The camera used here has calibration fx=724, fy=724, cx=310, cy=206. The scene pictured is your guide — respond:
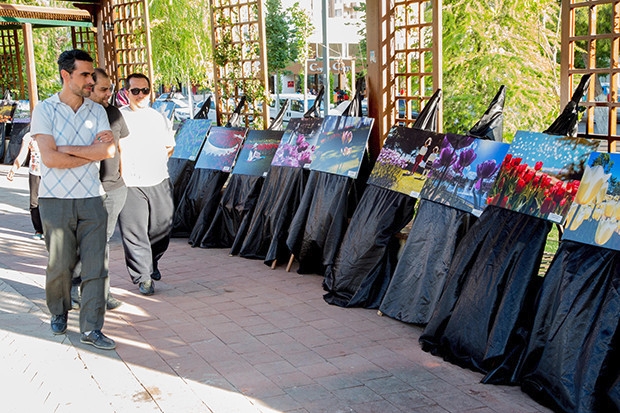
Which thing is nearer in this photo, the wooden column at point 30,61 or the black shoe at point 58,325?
the black shoe at point 58,325

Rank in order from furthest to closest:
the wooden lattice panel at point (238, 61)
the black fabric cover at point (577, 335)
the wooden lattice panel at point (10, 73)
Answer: the wooden lattice panel at point (10, 73)
the wooden lattice panel at point (238, 61)
the black fabric cover at point (577, 335)

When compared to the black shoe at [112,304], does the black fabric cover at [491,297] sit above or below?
above

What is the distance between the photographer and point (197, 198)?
8266 mm

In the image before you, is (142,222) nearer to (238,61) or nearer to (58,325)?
(58,325)

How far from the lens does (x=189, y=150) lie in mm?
8781

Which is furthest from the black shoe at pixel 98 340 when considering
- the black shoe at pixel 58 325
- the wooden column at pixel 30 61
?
the wooden column at pixel 30 61

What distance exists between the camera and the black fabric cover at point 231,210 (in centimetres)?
757

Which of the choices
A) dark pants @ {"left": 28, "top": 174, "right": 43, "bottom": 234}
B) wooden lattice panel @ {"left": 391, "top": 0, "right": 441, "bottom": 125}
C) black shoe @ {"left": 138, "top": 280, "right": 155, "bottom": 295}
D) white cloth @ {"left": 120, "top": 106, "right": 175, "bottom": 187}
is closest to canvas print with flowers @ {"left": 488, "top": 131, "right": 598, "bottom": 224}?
wooden lattice panel @ {"left": 391, "top": 0, "right": 441, "bottom": 125}

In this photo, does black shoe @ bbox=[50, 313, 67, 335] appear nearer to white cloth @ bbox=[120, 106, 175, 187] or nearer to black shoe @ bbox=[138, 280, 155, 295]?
black shoe @ bbox=[138, 280, 155, 295]

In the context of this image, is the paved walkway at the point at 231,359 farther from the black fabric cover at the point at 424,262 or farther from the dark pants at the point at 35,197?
the dark pants at the point at 35,197

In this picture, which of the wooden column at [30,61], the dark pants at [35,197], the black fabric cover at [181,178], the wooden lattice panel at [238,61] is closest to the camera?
the dark pants at [35,197]

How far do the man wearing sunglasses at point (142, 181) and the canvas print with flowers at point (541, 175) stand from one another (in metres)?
2.81

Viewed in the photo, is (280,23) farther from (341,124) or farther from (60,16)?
(341,124)

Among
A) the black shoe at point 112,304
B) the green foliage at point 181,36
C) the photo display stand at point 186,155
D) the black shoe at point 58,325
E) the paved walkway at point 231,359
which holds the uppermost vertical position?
the green foliage at point 181,36
